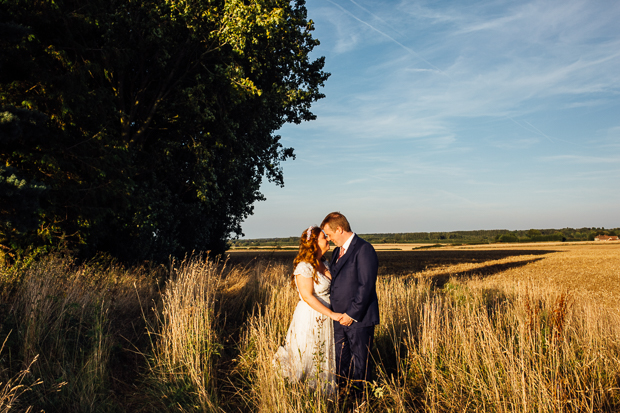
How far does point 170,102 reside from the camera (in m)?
13.3

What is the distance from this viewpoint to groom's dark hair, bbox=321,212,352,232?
12.3 feet

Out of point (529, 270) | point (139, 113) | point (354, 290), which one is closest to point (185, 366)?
point (354, 290)

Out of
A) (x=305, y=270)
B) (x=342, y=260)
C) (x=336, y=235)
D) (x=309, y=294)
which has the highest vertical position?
(x=336, y=235)

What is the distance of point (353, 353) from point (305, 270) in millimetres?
960

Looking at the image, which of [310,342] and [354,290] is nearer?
[354,290]

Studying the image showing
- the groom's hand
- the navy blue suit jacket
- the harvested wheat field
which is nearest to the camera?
the navy blue suit jacket

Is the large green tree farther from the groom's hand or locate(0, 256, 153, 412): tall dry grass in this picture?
the groom's hand

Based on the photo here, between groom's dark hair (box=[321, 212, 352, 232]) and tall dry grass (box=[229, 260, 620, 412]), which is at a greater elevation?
groom's dark hair (box=[321, 212, 352, 232])

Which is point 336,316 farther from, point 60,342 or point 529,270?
point 529,270

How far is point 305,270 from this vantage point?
3881 millimetres

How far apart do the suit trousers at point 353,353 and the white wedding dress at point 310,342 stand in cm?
12

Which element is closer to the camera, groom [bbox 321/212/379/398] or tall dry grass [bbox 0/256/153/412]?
groom [bbox 321/212/379/398]

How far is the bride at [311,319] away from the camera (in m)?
3.86

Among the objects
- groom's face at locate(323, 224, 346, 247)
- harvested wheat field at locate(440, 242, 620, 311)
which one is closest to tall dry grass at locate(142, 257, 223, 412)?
groom's face at locate(323, 224, 346, 247)
